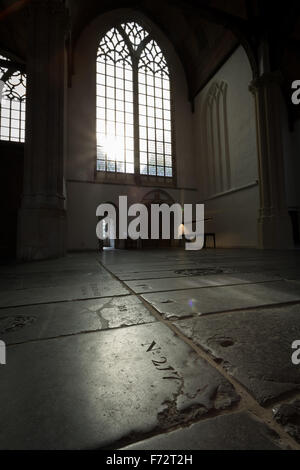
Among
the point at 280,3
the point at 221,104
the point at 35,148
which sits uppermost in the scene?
the point at 280,3

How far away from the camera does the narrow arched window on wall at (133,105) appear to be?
9984 mm

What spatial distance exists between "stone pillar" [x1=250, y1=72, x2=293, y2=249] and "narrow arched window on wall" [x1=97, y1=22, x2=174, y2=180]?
470 cm

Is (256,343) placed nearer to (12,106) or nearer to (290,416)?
(290,416)

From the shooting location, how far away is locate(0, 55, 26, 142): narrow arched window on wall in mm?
8836

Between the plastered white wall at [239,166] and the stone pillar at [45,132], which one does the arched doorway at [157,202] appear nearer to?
the plastered white wall at [239,166]

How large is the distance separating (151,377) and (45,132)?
5.00 metres

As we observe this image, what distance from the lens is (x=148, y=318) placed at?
0.85 m

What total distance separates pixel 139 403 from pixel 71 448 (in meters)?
0.13

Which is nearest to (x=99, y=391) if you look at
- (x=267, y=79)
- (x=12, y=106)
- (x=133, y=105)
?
(x=267, y=79)

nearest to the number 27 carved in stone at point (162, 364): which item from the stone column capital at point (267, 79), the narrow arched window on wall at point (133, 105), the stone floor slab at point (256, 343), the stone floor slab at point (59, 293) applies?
the stone floor slab at point (256, 343)

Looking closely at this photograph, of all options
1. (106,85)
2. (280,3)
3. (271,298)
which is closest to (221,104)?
(280,3)

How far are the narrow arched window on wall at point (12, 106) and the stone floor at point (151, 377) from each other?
33.3ft
